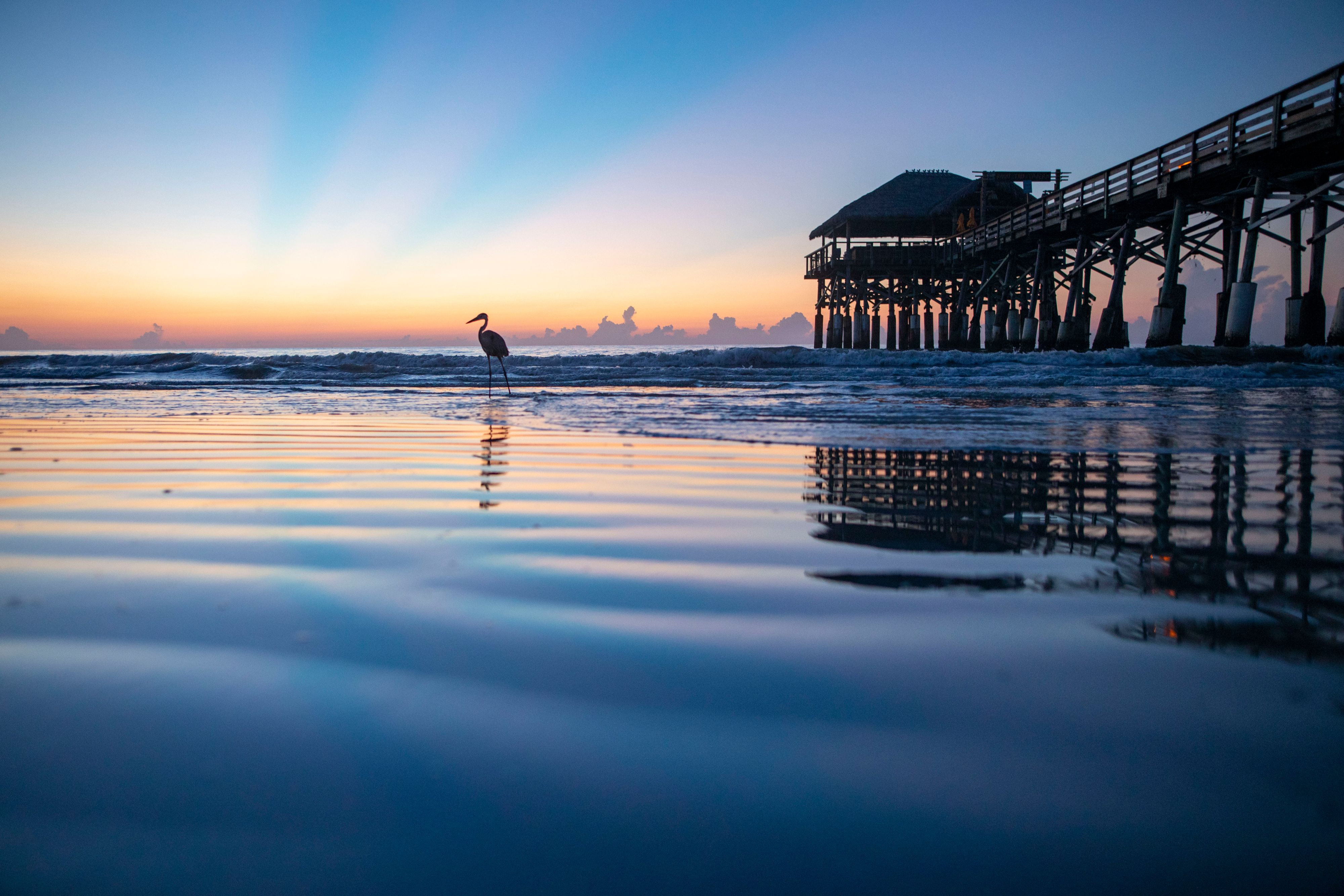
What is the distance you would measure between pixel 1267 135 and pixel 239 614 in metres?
16.3

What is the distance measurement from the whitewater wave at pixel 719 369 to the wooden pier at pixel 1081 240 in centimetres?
198

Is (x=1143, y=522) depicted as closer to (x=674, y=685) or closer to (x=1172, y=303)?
(x=674, y=685)

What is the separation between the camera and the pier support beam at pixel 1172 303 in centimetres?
1409

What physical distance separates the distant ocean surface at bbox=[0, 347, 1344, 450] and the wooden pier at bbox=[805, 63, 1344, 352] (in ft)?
7.30

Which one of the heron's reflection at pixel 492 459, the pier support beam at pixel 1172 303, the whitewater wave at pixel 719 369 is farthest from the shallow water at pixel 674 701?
the pier support beam at pixel 1172 303

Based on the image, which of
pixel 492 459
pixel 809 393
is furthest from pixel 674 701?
pixel 809 393

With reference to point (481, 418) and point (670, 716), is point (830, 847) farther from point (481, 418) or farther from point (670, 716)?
point (481, 418)

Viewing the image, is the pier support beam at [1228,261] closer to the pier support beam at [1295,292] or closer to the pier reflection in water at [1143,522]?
the pier support beam at [1295,292]

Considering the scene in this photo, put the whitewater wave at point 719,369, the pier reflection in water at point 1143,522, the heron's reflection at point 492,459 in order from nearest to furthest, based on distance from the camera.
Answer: the pier reflection in water at point 1143,522
the heron's reflection at point 492,459
the whitewater wave at point 719,369

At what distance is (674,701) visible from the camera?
3.56ft

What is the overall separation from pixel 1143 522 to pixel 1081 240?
20.0 m

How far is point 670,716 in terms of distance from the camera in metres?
1.04

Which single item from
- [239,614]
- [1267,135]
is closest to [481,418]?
[239,614]

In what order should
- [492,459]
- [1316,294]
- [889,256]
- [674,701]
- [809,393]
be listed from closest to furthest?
1. [674,701]
2. [492,459]
3. [809,393]
4. [1316,294]
5. [889,256]
